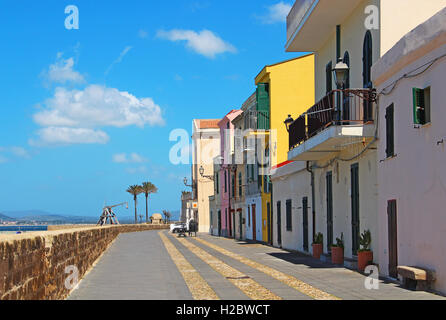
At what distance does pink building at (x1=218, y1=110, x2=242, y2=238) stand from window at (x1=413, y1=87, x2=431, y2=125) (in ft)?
114

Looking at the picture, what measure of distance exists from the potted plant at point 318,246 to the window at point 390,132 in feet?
23.9

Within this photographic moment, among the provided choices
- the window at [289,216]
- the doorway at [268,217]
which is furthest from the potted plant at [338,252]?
the doorway at [268,217]

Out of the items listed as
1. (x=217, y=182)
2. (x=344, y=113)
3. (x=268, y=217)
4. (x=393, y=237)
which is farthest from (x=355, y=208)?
(x=217, y=182)

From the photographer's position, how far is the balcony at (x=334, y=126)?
1641 cm

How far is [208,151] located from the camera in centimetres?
6650

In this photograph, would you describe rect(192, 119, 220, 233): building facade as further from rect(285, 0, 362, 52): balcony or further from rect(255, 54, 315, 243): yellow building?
rect(285, 0, 362, 52): balcony

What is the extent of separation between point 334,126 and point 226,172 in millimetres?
34119

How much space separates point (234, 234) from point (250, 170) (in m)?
7.48

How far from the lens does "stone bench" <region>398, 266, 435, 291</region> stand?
12156 millimetres

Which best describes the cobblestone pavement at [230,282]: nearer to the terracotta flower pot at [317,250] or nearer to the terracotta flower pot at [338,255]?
the terracotta flower pot at [338,255]

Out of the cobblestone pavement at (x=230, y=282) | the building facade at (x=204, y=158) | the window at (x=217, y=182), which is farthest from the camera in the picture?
the building facade at (x=204, y=158)

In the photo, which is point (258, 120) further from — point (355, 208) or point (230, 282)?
point (230, 282)
